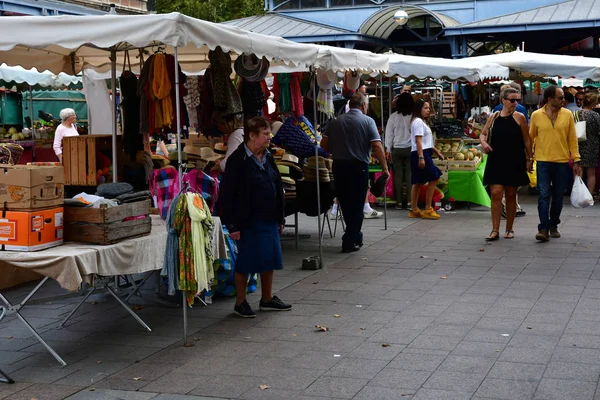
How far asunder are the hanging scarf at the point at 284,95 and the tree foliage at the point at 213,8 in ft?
86.1

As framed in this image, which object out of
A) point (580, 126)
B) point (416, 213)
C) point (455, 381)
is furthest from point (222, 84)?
point (580, 126)

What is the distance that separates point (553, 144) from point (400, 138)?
3.85 meters

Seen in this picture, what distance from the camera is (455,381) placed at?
5.45m

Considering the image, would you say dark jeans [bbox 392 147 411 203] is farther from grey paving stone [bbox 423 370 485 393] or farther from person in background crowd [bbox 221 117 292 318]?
grey paving stone [bbox 423 370 485 393]

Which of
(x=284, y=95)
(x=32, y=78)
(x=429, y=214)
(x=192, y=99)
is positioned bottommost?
(x=429, y=214)

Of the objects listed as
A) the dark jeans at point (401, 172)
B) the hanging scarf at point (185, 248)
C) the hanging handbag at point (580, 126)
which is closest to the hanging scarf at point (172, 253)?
the hanging scarf at point (185, 248)

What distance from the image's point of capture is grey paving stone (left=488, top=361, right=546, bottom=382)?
5.50 meters

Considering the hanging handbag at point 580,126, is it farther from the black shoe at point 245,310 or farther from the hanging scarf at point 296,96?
the black shoe at point 245,310

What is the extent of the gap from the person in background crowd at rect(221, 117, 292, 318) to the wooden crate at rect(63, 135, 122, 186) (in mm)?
2178

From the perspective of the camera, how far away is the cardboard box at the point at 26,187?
19.4 ft

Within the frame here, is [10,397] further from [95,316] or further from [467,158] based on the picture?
[467,158]

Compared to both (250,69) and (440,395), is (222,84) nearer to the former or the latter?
(250,69)

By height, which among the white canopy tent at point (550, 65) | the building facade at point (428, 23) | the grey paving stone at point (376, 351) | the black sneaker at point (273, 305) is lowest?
the grey paving stone at point (376, 351)

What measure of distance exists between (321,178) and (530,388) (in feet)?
17.8
